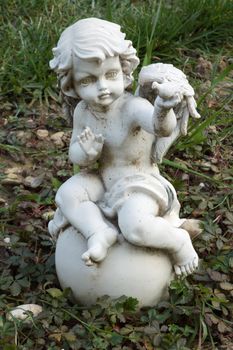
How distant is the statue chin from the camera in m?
2.79

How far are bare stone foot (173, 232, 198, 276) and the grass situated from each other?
49mm

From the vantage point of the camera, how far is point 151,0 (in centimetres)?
540

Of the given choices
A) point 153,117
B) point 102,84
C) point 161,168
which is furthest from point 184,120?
point 161,168

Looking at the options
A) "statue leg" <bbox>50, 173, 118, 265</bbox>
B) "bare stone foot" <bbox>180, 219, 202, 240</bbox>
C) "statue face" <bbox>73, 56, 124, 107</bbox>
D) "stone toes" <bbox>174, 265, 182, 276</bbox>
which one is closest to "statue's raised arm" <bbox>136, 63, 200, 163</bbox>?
"statue face" <bbox>73, 56, 124, 107</bbox>

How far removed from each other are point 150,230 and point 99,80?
0.53 m

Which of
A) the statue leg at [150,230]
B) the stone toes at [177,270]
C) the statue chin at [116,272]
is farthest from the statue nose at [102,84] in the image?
the stone toes at [177,270]

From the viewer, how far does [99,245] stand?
272 cm

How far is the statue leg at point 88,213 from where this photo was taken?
8.95 ft

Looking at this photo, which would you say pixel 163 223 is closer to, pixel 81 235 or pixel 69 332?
pixel 81 235

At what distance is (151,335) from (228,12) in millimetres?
2833

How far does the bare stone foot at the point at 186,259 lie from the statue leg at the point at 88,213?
0.25m

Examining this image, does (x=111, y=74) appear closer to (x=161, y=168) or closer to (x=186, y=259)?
(x=186, y=259)

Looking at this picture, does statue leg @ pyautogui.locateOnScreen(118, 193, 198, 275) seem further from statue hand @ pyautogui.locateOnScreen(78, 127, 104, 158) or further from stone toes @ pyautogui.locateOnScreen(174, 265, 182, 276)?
statue hand @ pyautogui.locateOnScreen(78, 127, 104, 158)

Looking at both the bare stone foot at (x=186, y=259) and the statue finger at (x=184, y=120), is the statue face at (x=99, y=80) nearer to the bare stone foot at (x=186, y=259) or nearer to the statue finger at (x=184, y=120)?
the statue finger at (x=184, y=120)
